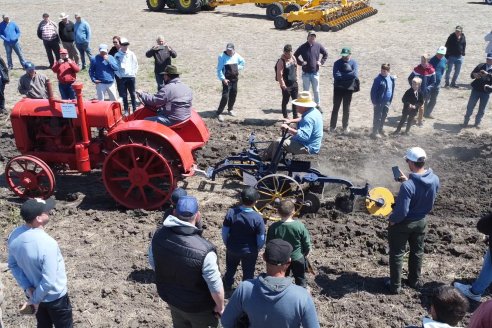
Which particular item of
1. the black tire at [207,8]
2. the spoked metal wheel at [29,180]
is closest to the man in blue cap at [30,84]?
the spoked metal wheel at [29,180]

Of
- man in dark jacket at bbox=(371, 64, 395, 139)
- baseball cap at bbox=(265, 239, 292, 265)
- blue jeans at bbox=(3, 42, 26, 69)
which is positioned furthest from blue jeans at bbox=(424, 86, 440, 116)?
blue jeans at bbox=(3, 42, 26, 69)

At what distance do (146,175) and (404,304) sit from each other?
3.59m

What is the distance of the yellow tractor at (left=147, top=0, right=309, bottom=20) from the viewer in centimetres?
1981

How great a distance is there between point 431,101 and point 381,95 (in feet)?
5.99

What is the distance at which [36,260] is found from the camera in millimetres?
4094

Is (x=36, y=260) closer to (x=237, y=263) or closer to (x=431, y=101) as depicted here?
(x=237, y=263)

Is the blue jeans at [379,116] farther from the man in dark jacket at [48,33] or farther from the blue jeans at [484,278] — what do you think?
the man in dark jacket at [48,33]

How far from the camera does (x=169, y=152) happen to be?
23.4ft

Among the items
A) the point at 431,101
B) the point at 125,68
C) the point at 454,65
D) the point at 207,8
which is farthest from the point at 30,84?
the point at 207,8

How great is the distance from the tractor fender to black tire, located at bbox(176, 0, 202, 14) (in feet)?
49.5

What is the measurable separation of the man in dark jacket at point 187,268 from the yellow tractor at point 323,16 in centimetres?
1549

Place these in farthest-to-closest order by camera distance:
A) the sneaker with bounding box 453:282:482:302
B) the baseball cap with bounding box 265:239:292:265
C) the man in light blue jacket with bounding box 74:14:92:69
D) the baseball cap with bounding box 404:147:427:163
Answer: the man in light blue jacket with bounding box 74:14:92:69 → the sneaker with bounding box 453:282:482:302 → the baseball cap with bounding box 404:147:427:163 → the baseball cap with bounding box 265:239:292:265

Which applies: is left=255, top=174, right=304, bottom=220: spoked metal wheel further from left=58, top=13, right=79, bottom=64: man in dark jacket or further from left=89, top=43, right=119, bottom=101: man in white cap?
left=58, top=13, right=79, bottom=64: man in dark jacket

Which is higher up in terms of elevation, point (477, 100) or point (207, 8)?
point (477, 100)
